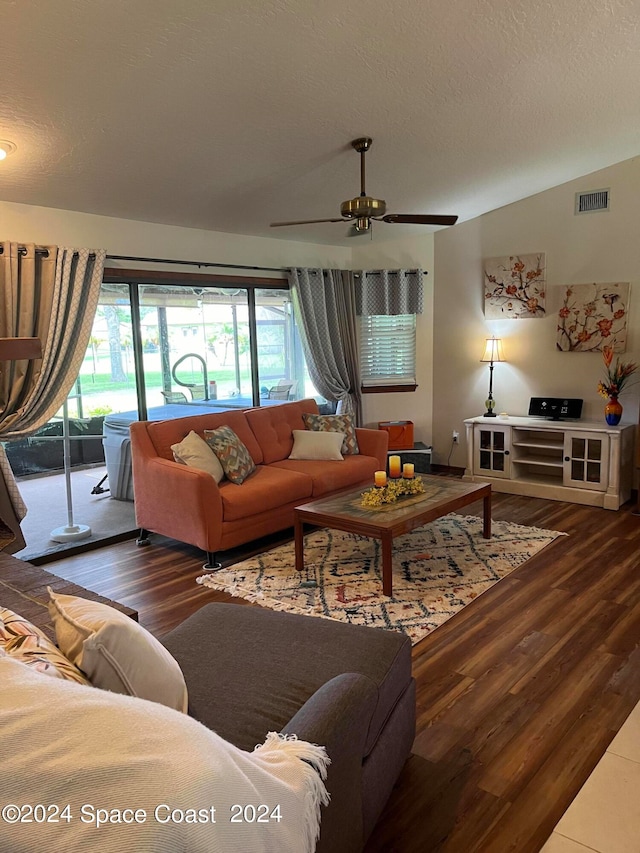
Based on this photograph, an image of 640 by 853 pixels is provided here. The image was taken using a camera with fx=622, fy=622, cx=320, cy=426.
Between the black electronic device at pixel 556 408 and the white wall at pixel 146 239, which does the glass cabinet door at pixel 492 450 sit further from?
the white wall at pixel 146 239

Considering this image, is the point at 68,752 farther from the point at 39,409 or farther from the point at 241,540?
the point at 39,409

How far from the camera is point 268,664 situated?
6.28 feet

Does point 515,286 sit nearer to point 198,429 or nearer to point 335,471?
point 335,471

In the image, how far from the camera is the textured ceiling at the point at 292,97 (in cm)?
254

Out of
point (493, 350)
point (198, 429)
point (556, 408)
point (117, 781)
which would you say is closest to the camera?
point (117, 781)

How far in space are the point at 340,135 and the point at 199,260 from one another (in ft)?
6.12

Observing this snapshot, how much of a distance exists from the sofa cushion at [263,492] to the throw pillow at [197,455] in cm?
12

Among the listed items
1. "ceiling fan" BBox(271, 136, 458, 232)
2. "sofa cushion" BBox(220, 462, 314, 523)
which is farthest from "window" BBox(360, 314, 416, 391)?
"ceiling fan" BBox(271, 136, 458, 232)

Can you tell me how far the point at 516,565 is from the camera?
13.0 ft

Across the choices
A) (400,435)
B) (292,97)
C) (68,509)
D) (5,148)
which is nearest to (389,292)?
(400,435)

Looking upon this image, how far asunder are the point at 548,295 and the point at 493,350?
0.69 m

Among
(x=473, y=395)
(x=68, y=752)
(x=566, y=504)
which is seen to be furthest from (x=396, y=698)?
(x=473, y=395)

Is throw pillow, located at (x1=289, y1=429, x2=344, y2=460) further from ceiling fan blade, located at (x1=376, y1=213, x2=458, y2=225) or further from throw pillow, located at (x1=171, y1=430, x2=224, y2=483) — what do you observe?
ceiling fan blade, located at (x1=376, y1=213, x2=458, y2=225)

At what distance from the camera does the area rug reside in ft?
11.0
